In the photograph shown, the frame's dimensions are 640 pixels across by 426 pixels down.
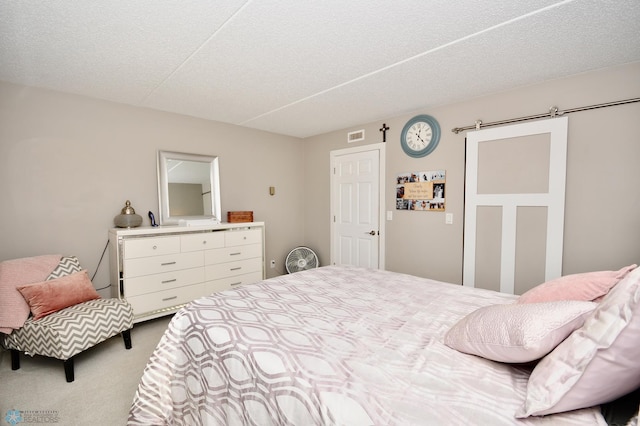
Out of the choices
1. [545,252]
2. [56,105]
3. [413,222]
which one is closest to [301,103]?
[413,222]

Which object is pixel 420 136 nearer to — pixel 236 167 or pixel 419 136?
pixel 419 136

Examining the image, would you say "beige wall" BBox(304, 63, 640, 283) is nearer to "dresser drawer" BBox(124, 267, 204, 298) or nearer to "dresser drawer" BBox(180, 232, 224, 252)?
"dresser drawer" BBox(180, 232, 224, 252)

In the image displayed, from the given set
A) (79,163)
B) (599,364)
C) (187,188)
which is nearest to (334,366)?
(599,364)

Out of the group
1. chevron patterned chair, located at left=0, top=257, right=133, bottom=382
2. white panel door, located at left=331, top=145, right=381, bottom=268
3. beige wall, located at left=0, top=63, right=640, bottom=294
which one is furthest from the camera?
white panel door, located at left=331, top=145, right=381, bottom=268

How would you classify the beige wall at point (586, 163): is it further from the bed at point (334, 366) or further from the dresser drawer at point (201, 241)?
the dresser drawer at point (201, 241)

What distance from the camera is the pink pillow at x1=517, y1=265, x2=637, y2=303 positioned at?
Answer: 1134mm

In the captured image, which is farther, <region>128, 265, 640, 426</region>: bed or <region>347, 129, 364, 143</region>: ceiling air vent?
<region>347, 129, 364, 143</region>: ceiling air vent

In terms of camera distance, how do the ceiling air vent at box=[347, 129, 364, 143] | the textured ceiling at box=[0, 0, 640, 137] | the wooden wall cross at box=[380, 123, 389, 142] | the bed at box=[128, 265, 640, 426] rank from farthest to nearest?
the ceiling air vent at box=[347, 129, 364, 143] → the wooden wall cross at box=[380, 123, 389, 142] → the textured ceiling at box=[0, 0, 640, 137] → the bed at box=[128, 265, 640, 426]

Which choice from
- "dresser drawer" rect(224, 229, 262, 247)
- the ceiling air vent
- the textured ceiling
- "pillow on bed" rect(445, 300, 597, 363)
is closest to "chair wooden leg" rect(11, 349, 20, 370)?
"dresser drawer" rect(224, 229, 262, 247)

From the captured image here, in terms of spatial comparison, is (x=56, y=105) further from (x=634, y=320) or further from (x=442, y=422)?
(x=634, y=320)

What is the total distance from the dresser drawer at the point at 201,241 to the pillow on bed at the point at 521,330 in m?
2.85

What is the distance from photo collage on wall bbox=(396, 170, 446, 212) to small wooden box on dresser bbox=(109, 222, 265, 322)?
1982 millimetres

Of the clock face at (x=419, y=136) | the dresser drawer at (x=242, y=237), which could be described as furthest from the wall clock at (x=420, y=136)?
the dresser drawer at (x=242, y=237)

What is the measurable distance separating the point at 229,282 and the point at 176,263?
69cm
